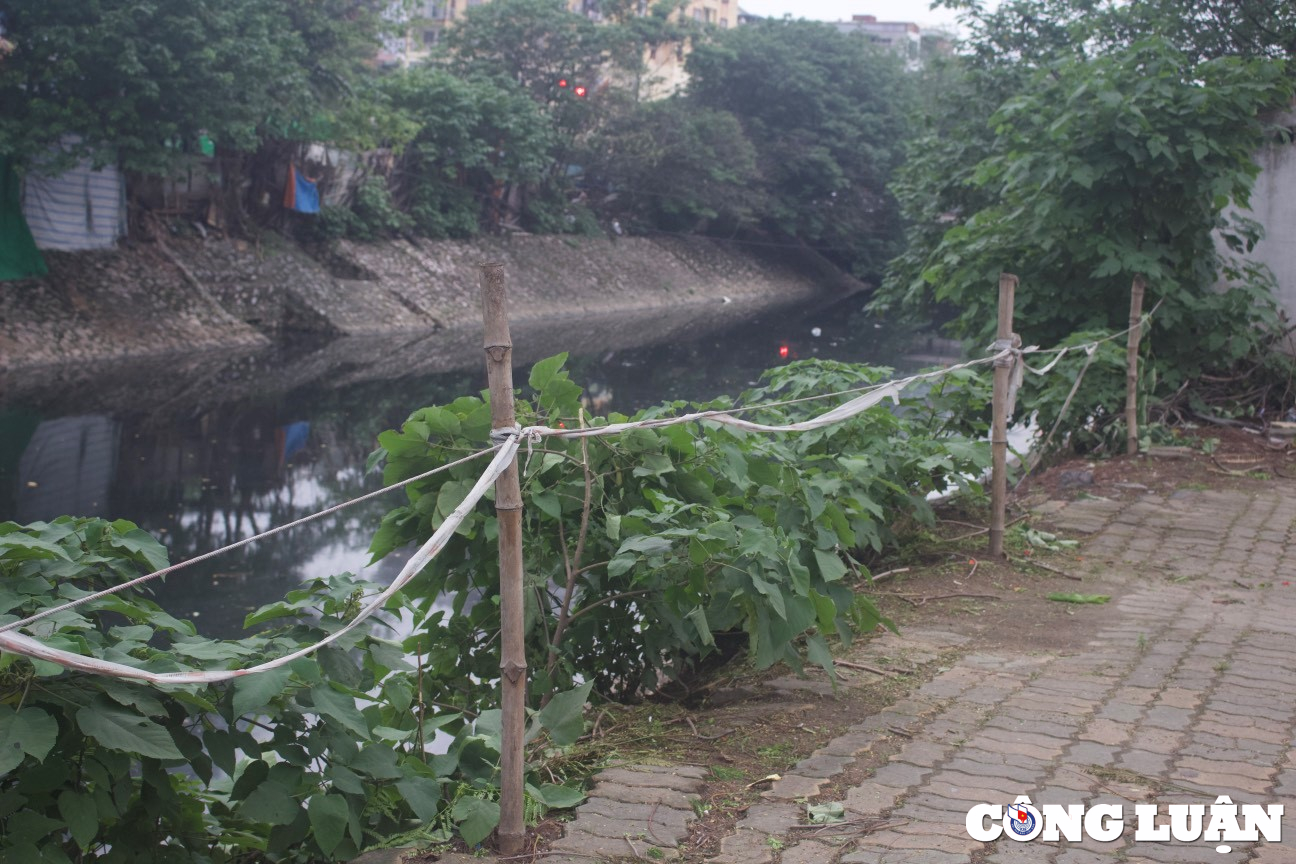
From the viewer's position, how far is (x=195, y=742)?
2.41 metres

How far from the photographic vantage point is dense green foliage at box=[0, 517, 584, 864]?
224cm

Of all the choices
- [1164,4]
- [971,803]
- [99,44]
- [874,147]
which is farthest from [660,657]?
[874,147]

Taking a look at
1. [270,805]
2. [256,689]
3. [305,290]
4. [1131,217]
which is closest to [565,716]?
[270,805]

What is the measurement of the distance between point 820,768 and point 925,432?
332cm

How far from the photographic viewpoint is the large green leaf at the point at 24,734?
6.76 feet

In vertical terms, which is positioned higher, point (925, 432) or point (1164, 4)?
point (1164, 4)

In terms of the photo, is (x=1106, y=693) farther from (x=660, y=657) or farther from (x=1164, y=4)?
(x=1164, y=4)

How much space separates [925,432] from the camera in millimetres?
6203

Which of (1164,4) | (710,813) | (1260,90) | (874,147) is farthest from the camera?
(874,147)

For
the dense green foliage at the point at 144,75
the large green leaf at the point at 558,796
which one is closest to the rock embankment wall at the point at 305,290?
the dense green foliage at the point at 144,75

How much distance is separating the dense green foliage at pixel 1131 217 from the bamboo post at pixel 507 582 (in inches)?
236

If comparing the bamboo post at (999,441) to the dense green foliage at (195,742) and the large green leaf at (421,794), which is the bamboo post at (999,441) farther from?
the large green leaf at (421,794)
